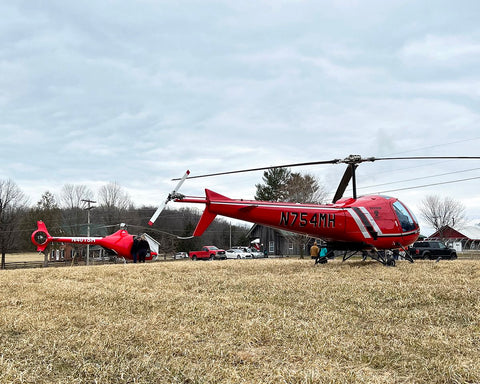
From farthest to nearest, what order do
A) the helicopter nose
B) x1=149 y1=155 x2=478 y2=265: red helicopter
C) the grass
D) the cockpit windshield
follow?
the grass → the helicopter nose → the cockpit windshield → x1=149 y1=155 x2=478 y2=265: red helicopter

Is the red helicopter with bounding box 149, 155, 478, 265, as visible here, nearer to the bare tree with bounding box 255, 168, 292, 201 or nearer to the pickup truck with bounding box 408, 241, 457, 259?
the pickup truck with bounding box 408, 241, 457, 259

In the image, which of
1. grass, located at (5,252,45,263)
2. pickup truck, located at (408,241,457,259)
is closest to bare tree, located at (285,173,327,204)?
pickup truck, located at (408,241,457,259)

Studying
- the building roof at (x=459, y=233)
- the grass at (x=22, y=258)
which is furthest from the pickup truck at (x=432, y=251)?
the grass at (x=22, y=258)

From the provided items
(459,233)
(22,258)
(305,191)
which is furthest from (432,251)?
(22,258)

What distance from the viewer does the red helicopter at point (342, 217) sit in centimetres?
1024

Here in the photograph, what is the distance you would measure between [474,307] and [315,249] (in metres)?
15.7

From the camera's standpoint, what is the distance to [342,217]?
11453 millimetres

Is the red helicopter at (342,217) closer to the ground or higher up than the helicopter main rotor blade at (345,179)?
closer to the ground

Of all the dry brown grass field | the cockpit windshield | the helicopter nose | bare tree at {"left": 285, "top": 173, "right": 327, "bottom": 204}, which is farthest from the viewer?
bare tree at {"left": 285, "top": 173, "right": 327, "bottom": 204}

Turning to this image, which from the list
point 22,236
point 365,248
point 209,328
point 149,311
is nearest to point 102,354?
point 209,328

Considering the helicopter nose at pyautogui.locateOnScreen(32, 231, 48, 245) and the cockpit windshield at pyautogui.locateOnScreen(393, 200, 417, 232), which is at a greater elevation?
the cockpit windshield at pyautogui.locateOnScreen(393, 200, 417, 232)

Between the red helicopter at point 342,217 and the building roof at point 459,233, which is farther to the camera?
the building roof at point 459,233

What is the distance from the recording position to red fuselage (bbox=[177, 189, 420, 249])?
10.2m

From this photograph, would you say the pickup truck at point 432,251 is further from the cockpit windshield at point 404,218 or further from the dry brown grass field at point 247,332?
the dry brown grass field at point 247,332
